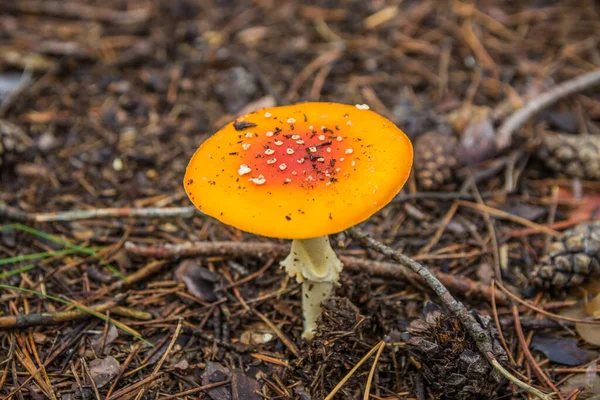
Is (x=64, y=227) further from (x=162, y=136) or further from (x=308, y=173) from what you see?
(x=308, y=173)

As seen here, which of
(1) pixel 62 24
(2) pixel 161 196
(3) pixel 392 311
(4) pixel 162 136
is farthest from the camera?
(1) pixel 62 24

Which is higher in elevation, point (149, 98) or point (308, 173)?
point (308, 173)

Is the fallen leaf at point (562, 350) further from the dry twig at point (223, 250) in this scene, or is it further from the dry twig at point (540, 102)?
the dry twig at point (540, 102)

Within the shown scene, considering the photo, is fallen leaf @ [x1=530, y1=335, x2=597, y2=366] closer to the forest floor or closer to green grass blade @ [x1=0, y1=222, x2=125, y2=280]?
the forest floor

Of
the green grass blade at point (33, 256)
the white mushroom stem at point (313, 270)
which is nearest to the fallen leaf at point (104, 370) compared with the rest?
the green grass blade at point (33, 256)

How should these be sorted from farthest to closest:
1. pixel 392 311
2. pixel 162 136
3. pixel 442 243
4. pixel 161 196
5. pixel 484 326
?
pixel 162 136 < pixel 161 196 < pixel 442 243 < pixel 392 311 < pixel 484 326

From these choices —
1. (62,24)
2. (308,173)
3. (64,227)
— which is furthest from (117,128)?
(308,173)

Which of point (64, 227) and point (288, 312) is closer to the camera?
point (288, 312)
